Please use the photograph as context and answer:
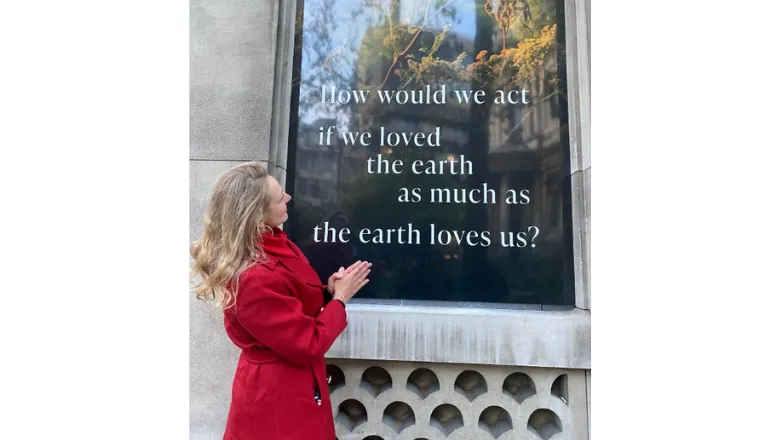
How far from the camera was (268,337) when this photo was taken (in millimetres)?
1589

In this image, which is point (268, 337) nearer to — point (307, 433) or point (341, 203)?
point (307, 433)

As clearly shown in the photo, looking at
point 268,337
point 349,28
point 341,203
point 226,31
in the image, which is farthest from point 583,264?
point 226,31

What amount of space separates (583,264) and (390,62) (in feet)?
5.81

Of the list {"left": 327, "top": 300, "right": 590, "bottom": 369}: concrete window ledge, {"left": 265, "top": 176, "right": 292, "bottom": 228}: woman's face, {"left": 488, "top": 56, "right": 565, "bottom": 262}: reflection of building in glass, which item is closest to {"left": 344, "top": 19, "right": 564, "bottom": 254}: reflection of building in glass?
{"left": 488, "top": 56, "right": 565, "bottom": 262}: reflection of building in glass

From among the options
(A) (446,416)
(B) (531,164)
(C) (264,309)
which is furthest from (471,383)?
(C) (264,309)

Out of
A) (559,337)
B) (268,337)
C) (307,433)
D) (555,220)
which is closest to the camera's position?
(268,337)

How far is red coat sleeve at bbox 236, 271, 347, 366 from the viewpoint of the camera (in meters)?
1.56

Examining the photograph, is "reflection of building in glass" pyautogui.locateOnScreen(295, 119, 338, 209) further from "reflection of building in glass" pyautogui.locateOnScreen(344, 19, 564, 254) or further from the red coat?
the red coat

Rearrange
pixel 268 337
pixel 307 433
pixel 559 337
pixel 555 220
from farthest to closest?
1. pixel 555 220
2. pixel 559 337
3. pixel 307 433
4. pixel 268 337

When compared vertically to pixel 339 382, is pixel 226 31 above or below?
above

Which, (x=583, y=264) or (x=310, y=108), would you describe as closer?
(x=583, y=264)

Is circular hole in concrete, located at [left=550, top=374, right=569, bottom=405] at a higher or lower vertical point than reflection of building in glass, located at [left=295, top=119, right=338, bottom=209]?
lower

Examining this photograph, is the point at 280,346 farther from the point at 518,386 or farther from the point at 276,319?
the point at 518,386

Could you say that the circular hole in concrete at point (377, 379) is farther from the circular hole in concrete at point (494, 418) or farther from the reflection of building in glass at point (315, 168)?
the reflection of building in glass at point (315, 168)
